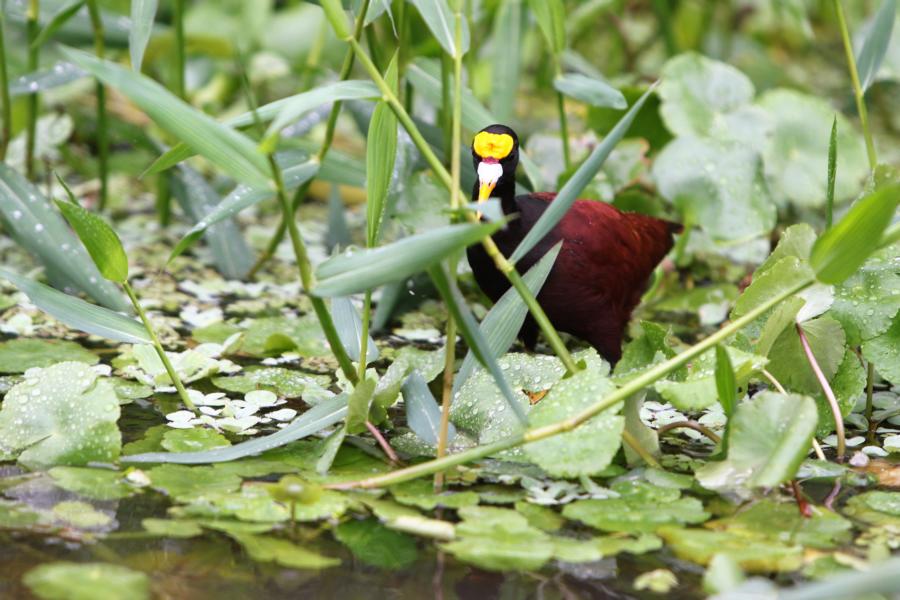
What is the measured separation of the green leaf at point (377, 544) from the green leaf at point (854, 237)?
2.43 feet

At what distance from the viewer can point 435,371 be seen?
223cm

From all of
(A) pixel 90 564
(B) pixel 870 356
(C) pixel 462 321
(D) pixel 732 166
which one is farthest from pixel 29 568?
(D) pixel 732 166

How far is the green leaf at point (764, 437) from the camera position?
169cm

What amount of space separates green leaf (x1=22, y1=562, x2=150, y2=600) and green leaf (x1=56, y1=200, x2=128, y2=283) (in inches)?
25.2

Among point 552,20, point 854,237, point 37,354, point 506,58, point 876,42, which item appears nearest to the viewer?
point 854,237

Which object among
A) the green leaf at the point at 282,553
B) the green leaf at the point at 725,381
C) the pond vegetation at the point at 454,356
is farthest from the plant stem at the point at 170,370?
the green leaf at the point at 725,381

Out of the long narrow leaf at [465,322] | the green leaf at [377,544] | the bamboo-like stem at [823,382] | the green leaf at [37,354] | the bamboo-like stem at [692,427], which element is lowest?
the green leaf at [37,354]

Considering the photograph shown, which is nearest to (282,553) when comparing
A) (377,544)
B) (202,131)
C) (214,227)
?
(377,544)

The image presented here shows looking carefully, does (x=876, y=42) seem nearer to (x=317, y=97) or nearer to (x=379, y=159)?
(x=379, y=159)

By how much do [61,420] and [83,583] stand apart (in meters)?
0.53

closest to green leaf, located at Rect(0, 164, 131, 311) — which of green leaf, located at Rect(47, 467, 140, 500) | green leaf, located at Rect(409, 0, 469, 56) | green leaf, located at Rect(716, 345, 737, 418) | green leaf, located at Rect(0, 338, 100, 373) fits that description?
green leaf, located at Rect(0, 338, 100, 373)

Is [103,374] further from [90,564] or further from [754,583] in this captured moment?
[754,583]

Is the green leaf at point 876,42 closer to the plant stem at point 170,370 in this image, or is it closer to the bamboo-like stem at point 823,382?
the bamboo-like stem at point 823,382

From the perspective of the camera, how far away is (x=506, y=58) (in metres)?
3.06
